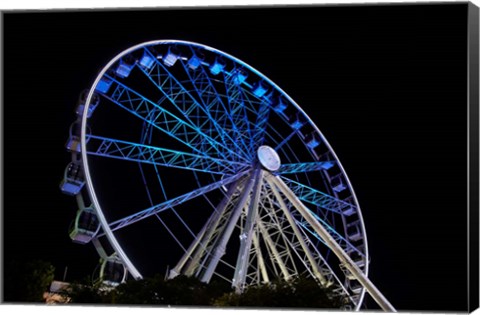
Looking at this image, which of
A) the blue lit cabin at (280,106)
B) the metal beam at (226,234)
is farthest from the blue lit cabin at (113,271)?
the blue lit cabin at (280,106)

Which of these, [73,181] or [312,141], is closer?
[73,181]

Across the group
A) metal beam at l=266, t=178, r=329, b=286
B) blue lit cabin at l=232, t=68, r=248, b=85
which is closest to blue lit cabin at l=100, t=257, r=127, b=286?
metal beam at l=266, t=178, r=329, b=286

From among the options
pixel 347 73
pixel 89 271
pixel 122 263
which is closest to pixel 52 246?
pixel 89 271

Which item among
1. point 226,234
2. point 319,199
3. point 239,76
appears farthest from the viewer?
point 319,199

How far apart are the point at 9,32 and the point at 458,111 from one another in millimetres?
8026

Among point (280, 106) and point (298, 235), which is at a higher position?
point (280, 106)

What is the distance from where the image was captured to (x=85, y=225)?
16031mm

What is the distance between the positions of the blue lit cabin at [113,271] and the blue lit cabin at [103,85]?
349 centimetres

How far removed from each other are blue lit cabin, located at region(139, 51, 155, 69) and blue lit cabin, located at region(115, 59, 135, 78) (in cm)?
38

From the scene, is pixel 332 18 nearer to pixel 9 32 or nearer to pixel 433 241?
pixel 433 241

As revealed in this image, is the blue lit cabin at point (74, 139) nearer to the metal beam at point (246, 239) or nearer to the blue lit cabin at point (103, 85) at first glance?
the blue lit cabin at point (103, 85)

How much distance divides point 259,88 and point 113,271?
21.5 ft

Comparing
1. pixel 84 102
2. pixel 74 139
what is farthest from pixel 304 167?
pixel 74 139

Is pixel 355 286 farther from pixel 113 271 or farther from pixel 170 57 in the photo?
pixel 113 271
